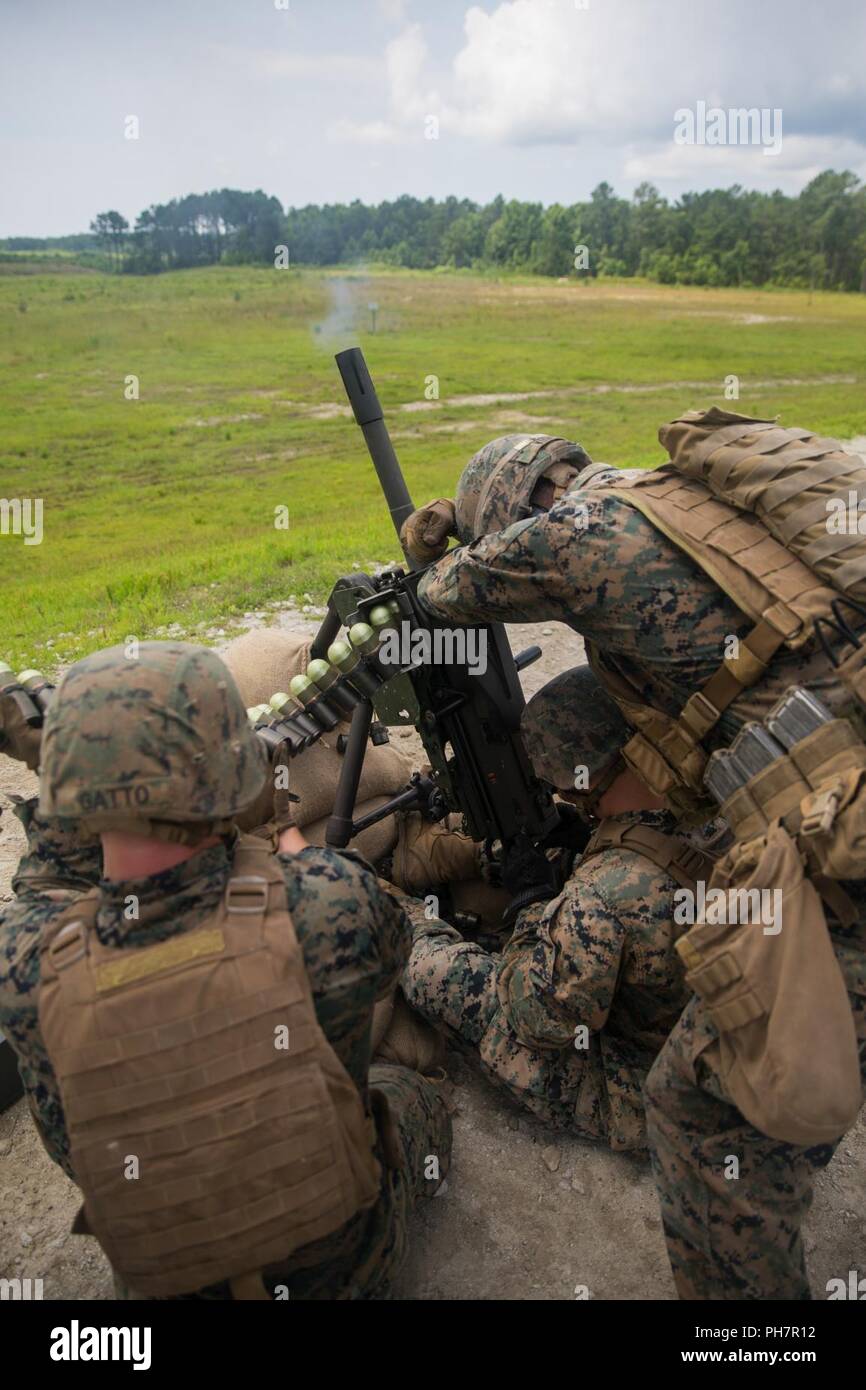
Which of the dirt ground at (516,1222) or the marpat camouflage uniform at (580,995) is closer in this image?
the dirt ground at (516,1222)

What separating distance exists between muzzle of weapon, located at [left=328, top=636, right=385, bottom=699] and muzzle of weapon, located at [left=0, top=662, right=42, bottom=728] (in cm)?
109

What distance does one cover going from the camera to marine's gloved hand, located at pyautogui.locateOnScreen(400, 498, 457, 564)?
145 inches

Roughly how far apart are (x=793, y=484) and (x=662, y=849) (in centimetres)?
113

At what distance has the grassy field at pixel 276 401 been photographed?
9.00 meters

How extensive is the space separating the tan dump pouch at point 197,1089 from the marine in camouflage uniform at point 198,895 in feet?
0.23

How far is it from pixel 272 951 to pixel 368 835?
2258 mm

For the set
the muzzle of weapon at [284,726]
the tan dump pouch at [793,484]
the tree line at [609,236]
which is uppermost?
the tree line at [609,236]

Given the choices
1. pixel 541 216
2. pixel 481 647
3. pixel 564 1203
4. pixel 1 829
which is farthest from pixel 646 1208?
pixel 541 216

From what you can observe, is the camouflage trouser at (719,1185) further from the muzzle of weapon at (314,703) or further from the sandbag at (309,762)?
the sandbag at (309,762)

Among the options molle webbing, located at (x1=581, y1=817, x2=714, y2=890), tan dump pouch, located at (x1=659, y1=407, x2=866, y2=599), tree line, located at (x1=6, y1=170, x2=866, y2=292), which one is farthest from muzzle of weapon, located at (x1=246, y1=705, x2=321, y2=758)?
tree line, located at (x1=6, y1=170, x2=866, y2=292)

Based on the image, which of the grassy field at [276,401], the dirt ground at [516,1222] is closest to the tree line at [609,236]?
the grassy field at [276,401]

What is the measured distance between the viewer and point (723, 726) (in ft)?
9.08

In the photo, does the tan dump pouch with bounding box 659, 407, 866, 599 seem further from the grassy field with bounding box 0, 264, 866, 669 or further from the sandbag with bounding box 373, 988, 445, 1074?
the grassy field with bounding box 0, 264, 866, 669

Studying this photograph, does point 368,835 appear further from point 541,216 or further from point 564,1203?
point 541,216
